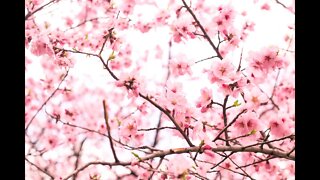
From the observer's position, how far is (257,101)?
8.20 ft

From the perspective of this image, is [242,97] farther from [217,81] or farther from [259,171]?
[259,171]

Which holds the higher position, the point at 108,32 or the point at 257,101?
the point at 108,32

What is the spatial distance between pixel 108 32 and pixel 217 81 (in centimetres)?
92
